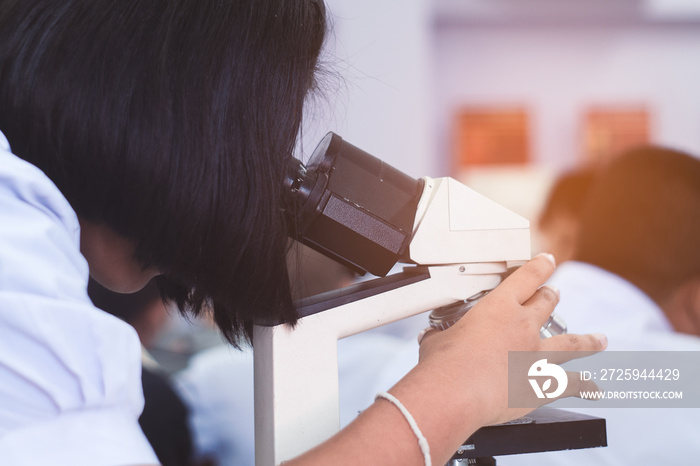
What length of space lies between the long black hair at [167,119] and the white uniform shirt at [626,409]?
0.54 m

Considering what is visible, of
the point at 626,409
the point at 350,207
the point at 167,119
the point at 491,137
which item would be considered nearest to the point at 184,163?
the point at 167,119

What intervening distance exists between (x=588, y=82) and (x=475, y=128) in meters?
0.63

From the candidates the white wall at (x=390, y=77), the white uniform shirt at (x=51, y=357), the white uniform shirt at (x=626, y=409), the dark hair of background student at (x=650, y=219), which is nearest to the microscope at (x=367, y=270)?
the white uniform shirt at (x=51, y=357)

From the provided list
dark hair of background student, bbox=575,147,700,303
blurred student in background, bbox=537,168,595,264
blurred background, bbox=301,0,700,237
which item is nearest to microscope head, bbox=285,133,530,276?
dark hair of background student, bbox=575,147,700,303

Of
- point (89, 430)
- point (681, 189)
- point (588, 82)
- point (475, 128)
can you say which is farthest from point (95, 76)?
point (588, 82)

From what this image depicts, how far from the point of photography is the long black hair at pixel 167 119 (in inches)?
19.6

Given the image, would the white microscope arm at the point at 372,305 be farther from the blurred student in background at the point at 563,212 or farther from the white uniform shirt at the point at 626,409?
the blurred student in background at the point at 563,212

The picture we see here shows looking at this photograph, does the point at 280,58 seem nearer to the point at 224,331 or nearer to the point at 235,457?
the point at 224,331

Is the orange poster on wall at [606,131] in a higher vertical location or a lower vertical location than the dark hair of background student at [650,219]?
higher

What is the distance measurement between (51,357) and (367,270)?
0.31m

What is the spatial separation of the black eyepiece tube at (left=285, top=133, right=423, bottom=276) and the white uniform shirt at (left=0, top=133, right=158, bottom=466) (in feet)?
0.70

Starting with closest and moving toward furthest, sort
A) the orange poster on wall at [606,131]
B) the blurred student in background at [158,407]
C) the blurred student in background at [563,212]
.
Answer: the blurred student in background at [158,407] < the blurred student in background at [563,212] < the orange poster on wall at [606,131]

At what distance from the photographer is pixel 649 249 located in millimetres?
1384

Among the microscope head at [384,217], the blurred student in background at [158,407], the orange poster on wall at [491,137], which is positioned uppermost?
the orange poster on wall at [491,137]
